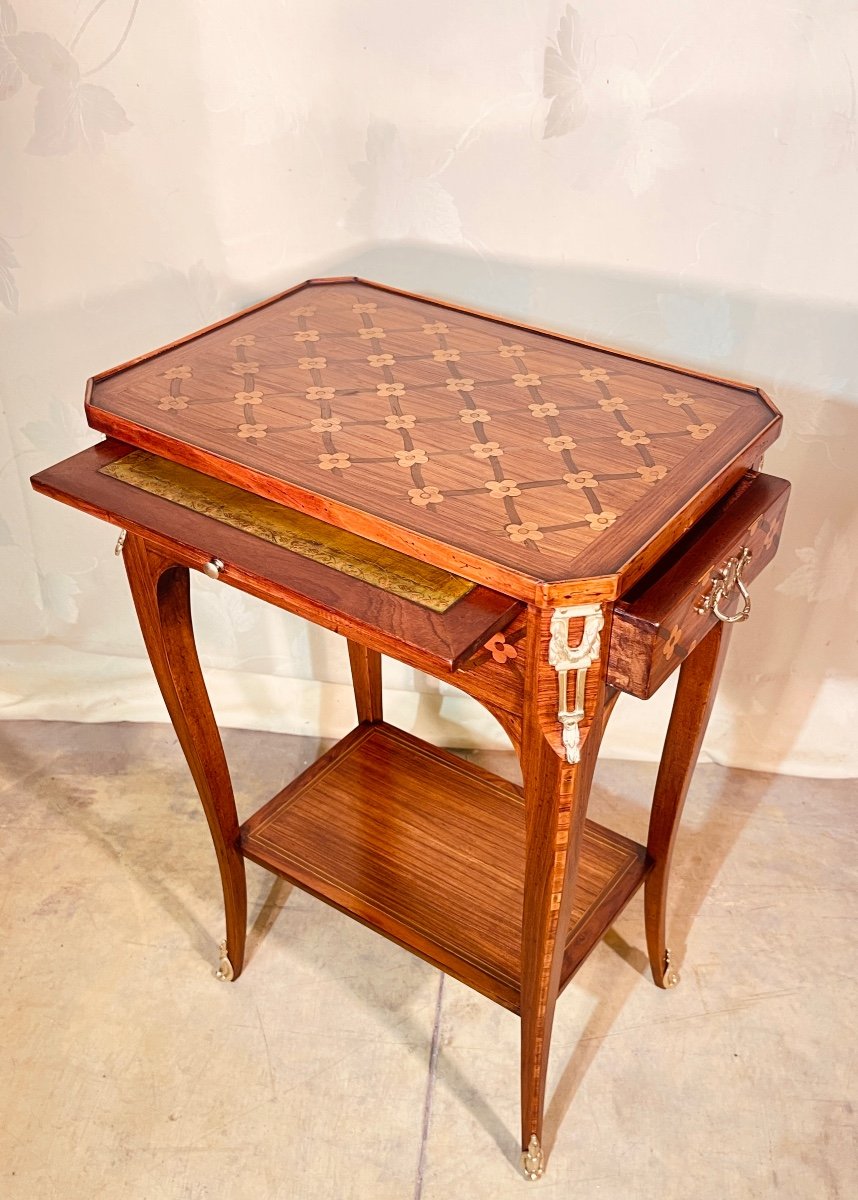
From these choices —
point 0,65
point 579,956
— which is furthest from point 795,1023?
point 0,65

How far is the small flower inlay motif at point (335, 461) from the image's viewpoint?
114cm

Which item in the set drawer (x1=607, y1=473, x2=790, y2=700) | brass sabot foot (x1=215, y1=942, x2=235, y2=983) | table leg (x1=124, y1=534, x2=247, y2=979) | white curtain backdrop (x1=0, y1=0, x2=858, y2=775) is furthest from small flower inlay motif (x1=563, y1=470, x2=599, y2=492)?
brass sabot foot (x1=215, y1=942, x2=235, y2=983)

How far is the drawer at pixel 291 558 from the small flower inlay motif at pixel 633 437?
0.27 m

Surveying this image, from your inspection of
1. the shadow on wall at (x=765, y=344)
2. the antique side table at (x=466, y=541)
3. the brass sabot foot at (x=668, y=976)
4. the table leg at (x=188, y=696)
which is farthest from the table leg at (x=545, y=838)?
the shadow on wall at (x=765, y=344)

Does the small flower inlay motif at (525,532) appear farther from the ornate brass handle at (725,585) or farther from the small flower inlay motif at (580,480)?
the ornate brass handle at (725,585)

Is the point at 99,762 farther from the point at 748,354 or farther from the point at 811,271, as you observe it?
the point at 811,271

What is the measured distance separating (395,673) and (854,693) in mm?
835

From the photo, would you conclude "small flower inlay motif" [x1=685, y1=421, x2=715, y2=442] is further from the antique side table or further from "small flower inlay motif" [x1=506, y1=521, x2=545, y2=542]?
"small flower inlay motif" [x1=506, y1=521, x2=545, y2=542]

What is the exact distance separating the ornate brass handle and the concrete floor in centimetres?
79

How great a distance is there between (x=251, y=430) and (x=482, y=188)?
665mm

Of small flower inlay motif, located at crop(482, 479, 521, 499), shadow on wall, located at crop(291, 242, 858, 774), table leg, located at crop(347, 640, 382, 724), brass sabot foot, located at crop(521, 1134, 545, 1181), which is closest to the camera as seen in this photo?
small flower inlay motif, located at crop(482, 479, 521, 499)

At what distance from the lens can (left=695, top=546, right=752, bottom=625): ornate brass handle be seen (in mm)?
1112

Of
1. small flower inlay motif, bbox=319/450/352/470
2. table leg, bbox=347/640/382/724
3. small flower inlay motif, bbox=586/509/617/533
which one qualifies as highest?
small flower inlay motif, bbox=319/450/352/470

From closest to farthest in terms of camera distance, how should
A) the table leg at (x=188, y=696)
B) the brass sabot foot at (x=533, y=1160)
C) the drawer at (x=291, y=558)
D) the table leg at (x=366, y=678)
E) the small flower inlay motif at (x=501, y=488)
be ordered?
the drawer at (x=291, y=558) < the small flower inlay motif at (x=501, y=488) < the table leg at (x=188, y=696) < the brass sabot foot at (x=533, y=1160) < the table leg at (x=366, y=678)
